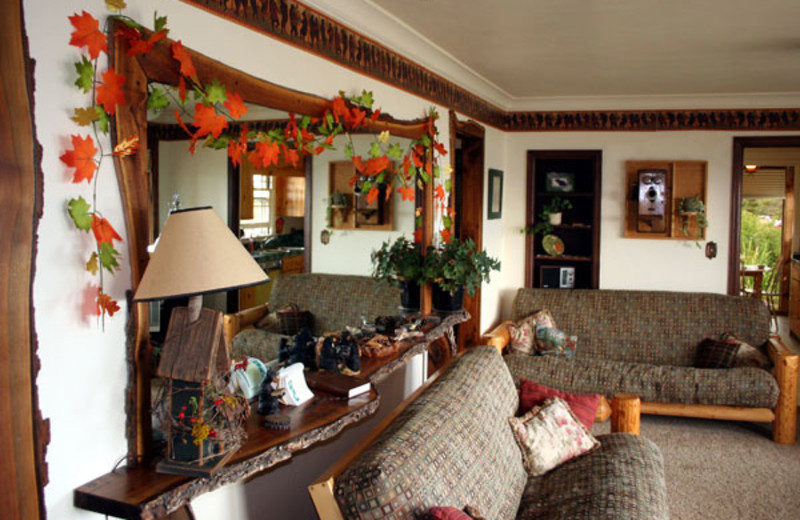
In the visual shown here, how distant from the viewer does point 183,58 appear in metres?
1.99

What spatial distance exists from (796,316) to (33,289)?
28.5 ft

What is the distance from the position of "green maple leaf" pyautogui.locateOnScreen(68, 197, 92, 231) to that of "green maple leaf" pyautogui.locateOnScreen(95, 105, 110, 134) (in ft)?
0.63

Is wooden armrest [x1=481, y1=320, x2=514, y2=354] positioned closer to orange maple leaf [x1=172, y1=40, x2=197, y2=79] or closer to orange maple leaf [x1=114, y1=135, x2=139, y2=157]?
orange maple leaf [x1=172, y1=40, x2=197, y2=79]

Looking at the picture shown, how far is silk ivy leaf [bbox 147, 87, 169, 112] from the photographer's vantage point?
1939 mm

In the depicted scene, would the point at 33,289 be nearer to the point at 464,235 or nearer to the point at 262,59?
the point at 262,59

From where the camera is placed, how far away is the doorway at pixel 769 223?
30.4ft

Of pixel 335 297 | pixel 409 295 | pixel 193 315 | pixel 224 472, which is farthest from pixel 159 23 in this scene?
pixel 409 295

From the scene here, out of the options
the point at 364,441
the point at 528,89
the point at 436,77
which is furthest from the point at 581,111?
the point at 364,441

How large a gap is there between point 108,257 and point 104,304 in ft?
0.40

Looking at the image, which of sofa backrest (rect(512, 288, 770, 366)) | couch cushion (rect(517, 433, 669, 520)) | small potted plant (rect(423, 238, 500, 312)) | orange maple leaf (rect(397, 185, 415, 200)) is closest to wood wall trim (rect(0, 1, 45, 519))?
couch cushion (rect(517, 433, 669, 520))

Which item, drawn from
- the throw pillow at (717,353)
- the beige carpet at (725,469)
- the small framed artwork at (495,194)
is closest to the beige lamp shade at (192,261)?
the beige carpet at (725,469)

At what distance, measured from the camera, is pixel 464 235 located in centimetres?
575

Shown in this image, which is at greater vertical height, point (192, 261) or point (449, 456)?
point (192, 261)

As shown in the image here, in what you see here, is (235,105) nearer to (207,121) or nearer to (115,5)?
(207,121)
